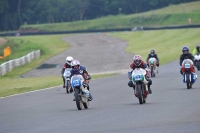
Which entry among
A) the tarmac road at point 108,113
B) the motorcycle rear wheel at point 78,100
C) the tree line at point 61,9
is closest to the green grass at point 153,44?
the tarmac road at point 108,113

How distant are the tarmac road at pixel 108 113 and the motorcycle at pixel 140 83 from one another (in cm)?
27

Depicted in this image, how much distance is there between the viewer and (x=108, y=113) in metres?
15.4

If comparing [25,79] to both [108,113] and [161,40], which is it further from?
[161,40]

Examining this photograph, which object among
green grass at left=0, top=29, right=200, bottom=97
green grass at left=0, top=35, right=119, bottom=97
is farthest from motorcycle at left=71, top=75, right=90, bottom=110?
green grass at left=0, top=29, right=200, bottom=97

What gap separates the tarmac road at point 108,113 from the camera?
1252cm

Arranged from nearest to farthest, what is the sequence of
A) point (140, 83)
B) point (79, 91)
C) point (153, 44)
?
point (79, 91) < point (140, 83) < point (153, 44)

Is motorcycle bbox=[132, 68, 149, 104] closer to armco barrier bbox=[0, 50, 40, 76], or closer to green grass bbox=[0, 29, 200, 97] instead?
green grass bbox=[0, 29, 200, 97]

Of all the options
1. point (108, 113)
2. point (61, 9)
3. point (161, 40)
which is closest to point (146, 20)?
point (61, 9)

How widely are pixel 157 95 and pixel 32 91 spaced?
23.5 feet

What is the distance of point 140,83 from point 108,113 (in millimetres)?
2201

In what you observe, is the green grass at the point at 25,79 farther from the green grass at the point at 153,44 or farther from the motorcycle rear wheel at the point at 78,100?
the motorcycle rear wheel at the point at 78,100

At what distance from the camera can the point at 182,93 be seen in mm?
20297

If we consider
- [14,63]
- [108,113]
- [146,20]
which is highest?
[146,20]

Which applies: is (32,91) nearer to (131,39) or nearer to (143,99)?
(143,99)
